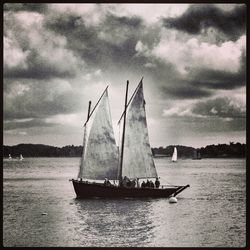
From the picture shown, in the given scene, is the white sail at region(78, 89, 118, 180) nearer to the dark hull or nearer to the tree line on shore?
the dark hull

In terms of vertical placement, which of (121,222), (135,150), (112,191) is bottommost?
(121,222)

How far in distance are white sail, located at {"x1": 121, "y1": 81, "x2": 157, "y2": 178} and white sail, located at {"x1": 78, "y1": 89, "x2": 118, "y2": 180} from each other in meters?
0.40

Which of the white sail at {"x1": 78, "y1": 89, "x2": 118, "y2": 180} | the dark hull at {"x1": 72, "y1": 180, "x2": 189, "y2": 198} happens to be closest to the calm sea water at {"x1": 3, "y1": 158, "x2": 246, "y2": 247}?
the dark hull at {"x1": 72, "y1": 180, "x2": 189, "y2": 198}

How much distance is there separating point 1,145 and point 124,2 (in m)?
3.50

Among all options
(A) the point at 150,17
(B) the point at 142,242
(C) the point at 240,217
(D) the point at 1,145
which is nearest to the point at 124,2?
(A) the point at 150,17

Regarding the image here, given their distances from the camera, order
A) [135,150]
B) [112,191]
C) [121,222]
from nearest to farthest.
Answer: [121,222], [135,150], [112,191]

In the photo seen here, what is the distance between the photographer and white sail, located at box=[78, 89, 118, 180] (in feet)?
45.1

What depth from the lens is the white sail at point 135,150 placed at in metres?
13.2

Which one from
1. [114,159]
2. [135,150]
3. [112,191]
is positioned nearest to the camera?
[135,150]

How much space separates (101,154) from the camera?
45.7 ft

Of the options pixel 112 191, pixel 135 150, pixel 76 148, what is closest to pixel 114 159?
pixel 135 150

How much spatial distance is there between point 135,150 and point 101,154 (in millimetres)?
974

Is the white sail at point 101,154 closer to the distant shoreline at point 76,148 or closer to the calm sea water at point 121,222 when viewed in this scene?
the calm sea water at point 121,222

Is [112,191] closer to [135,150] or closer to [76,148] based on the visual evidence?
[135,150]
